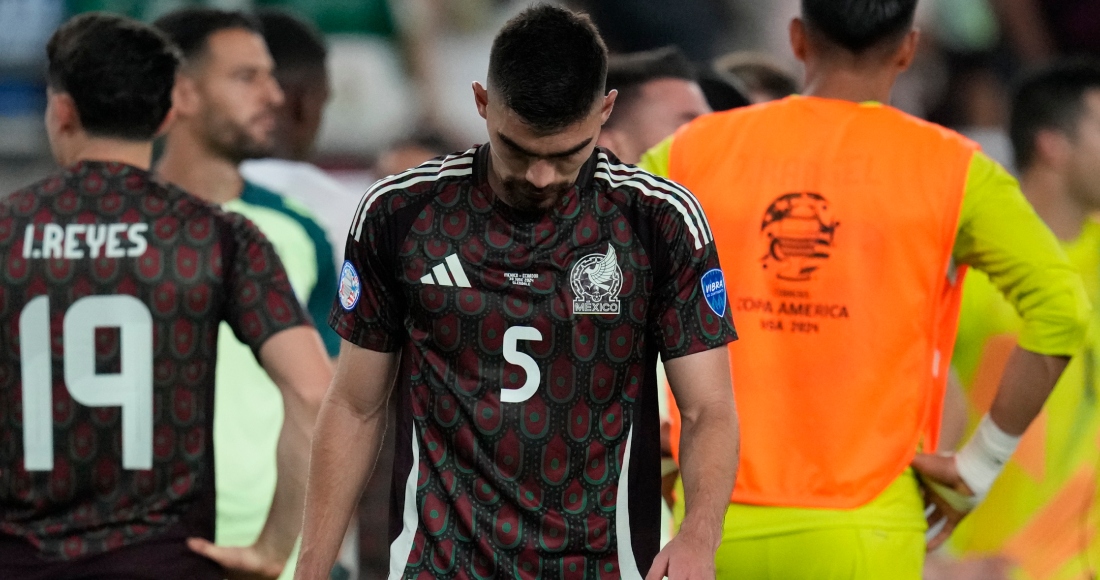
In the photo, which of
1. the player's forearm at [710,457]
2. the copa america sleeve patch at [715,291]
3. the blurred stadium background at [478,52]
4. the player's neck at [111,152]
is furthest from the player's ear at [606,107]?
the blurred stadium background at [478,52]

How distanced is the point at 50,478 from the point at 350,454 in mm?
913

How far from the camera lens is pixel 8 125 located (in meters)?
10.6

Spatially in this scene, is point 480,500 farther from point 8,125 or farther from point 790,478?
point 8,125

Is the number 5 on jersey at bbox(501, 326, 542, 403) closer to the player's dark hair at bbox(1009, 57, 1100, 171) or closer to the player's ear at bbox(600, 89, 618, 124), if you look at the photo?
the player's ear at bbox(600, 89, 618, 124)

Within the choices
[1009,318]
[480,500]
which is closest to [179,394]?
[480,500]

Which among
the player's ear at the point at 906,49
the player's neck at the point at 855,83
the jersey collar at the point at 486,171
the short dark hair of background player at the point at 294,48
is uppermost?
the player's ear at the point at 906,49

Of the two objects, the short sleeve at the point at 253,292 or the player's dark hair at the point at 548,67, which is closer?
the player's dark hair at the point at 548,67

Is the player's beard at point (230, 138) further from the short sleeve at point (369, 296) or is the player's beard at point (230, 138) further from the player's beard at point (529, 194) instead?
the player's beard at point (529, 194)

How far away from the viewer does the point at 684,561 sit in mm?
2895

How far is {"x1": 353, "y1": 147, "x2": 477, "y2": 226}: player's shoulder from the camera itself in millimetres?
3154

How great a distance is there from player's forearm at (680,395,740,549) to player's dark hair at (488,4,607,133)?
0.66m

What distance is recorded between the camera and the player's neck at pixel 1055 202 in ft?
17.0

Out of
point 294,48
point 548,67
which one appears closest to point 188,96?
point 294,48

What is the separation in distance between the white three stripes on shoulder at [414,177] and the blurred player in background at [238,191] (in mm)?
1816
